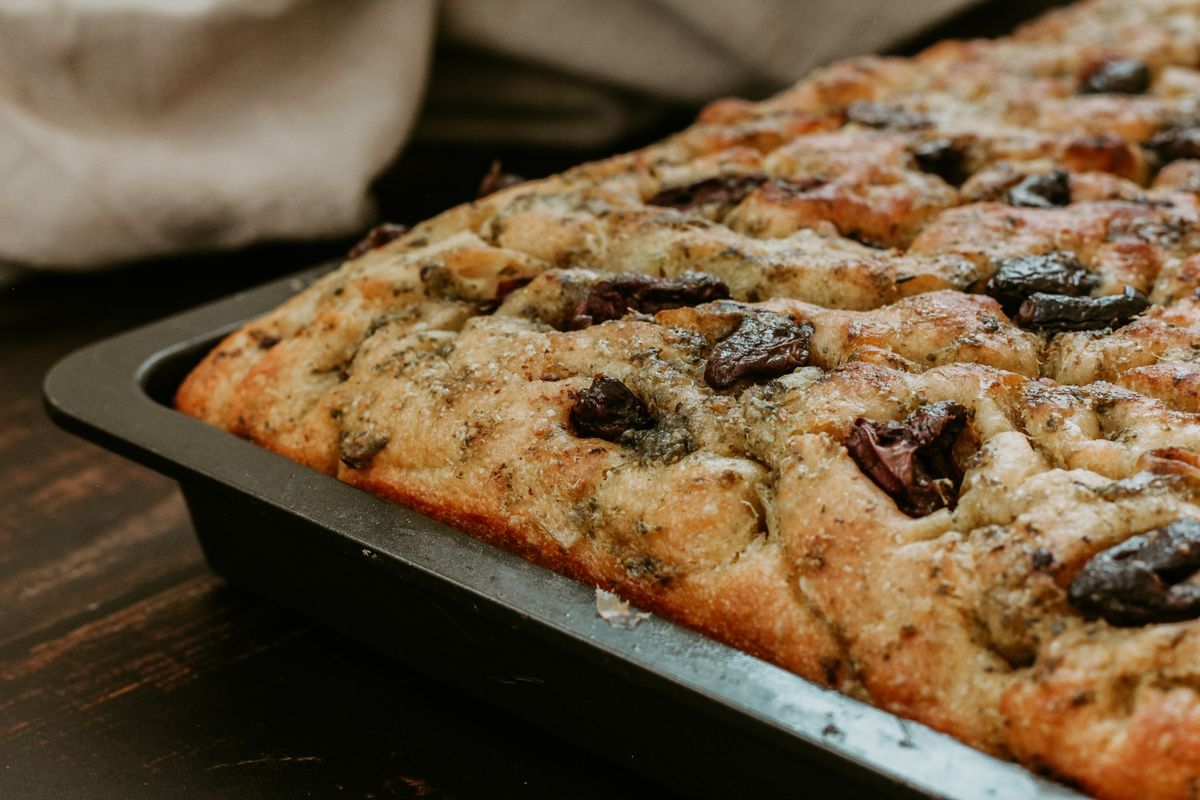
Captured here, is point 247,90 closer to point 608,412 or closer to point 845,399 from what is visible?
point 608,412

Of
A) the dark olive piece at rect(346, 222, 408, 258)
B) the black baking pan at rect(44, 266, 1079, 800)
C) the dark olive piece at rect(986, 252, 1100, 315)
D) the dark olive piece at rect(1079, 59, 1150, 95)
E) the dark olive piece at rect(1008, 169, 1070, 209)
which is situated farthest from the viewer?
the dark olive piece at rect(1079, 59, 1150, 95)

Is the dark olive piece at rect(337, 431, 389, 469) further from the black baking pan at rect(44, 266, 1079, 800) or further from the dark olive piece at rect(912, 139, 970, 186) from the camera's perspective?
the dark olive piece at rect(912, 139, 970, 186)

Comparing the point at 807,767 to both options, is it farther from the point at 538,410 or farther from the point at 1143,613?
the point at 538,410

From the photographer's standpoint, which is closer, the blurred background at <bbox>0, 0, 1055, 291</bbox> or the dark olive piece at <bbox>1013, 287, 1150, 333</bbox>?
the dark olive piece at <bbox>1013, 287, 1150, 333</bbox>

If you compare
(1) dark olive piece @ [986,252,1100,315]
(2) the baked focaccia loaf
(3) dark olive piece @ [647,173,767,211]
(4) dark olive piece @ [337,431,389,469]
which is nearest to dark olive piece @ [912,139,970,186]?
(2) the baked focaccia loaf

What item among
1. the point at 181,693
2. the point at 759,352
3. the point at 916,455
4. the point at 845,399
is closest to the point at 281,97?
the point at 181,693

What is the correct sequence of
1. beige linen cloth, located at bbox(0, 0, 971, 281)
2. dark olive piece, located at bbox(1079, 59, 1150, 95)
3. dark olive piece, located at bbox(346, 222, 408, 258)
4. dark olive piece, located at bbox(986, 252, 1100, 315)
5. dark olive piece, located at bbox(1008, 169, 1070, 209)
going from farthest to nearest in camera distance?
beige linen cloth, located at bbox(0, 0, 971, 281) < dark olive piece, located at bbox(1079, 59, 1150, 95) < dark olive piece, located at bbox(346, 222, 408, 258) < dark olive piece, located at bbox(1008, 169, 1070, 209) < dark olive piece, located at bbox(986, 252, 1100, 315)

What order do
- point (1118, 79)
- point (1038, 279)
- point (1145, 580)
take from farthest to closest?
point (1118, 79) → point (1038, 279) → point (1145, 580)

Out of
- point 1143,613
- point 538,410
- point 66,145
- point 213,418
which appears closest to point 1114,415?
point 1143,613
